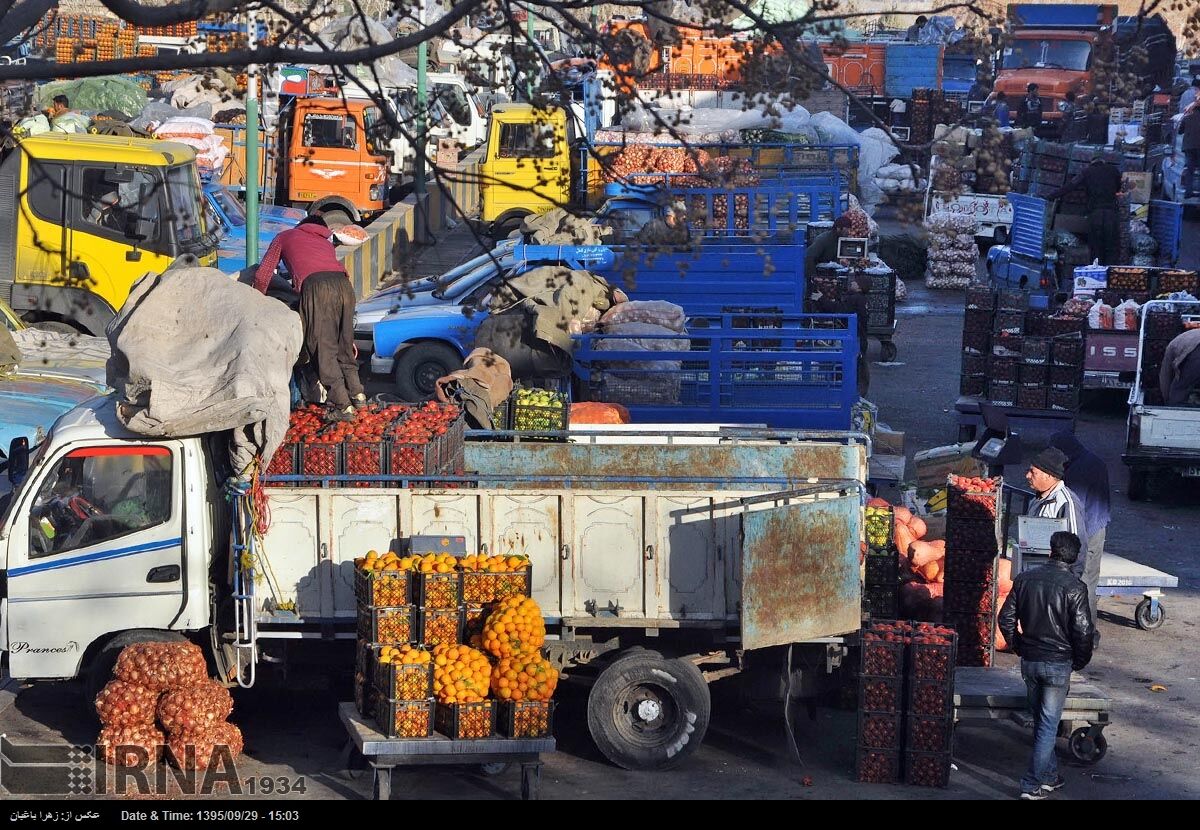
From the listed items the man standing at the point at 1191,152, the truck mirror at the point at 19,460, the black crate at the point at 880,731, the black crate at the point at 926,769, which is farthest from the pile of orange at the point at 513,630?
the man standing at the point at 1191,152

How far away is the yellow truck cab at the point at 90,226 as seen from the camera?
16812mm

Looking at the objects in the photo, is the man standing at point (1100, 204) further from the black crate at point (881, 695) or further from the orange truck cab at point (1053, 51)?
the orange truck cab at point (1053, 51)

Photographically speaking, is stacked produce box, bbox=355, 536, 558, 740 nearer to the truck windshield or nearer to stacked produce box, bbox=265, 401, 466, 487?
stacked produce box, bbox=265, 401, 466, 487

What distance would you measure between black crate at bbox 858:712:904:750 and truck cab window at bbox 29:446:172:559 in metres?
4.03

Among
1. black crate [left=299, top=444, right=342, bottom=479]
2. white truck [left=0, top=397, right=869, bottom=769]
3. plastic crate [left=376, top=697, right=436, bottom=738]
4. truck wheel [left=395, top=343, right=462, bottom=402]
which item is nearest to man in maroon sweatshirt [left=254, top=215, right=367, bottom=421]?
black crate [left=299, top=444, right=342, bottom=479]

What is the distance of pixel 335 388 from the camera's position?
972 cm

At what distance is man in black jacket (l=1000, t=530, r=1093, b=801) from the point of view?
8.27 meters

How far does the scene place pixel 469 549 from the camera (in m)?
8.70

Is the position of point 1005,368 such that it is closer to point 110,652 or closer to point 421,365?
point 421,365

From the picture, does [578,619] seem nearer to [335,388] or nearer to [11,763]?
[335,388]

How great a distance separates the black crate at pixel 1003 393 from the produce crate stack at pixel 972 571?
7198mm

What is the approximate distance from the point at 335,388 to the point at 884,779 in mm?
4136

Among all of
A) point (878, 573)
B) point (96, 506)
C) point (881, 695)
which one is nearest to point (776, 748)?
point (881, 695)

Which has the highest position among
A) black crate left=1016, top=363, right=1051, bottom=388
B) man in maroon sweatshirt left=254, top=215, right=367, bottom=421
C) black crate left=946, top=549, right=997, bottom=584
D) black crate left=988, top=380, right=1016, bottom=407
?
man in maroon sweatshirt left=254, top=215, right=367, bottom=421
